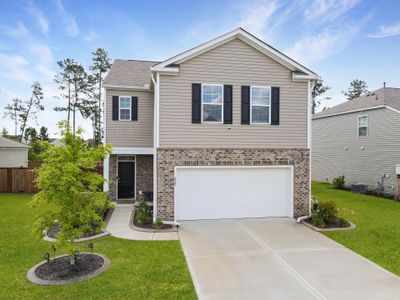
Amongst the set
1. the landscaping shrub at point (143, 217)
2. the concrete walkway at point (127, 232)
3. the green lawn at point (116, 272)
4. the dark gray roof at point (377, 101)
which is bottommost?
the concrete walkway at point (127, 232)

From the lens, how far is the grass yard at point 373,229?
7.38 meters

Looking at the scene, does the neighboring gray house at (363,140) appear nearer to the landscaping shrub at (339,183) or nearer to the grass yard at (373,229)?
the landscaping shrub at (339,183)

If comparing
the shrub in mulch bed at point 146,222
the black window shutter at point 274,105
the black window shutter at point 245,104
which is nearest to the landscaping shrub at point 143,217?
the shrub in mulch bed at point 146,222

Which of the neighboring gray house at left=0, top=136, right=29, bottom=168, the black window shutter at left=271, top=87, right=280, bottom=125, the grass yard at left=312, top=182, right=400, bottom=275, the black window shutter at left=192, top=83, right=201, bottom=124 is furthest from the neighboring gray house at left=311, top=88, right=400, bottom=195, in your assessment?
the neighboring gray house at left=0, top=136, right=29, bottom=168

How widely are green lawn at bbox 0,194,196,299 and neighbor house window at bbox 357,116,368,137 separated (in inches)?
Answer: 622

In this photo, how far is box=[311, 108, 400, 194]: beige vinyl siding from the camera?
16.6 meters

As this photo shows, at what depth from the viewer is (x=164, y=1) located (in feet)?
44.4

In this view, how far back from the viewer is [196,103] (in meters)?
10.6

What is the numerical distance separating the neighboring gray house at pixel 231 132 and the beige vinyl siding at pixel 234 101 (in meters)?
0.04

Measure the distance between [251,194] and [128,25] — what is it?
11.2 m

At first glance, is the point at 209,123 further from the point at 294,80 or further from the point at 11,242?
the point at 11,242

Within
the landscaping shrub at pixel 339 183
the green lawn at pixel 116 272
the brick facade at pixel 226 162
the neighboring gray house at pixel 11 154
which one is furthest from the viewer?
the neighboring gray house at pixel 11 154

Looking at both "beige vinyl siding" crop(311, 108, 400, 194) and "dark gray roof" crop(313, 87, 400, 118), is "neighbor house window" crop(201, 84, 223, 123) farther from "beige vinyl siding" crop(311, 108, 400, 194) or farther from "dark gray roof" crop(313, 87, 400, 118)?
"dark gray roof" crop(313, 87, 400, 118)

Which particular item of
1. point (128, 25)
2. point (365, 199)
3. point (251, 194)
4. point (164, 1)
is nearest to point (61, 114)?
point (128, 25)
